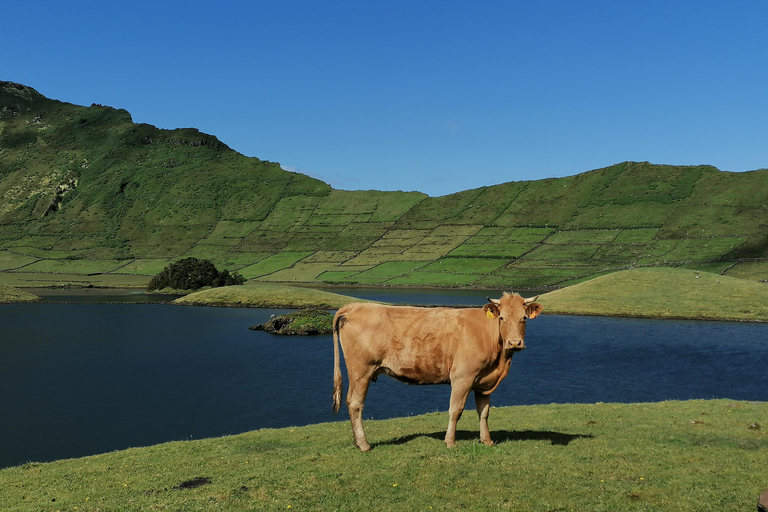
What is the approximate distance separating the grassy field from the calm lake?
7.17 m

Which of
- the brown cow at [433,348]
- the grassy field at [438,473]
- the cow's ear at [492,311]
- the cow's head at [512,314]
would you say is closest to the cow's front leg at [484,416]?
the brown cow at [433,348]

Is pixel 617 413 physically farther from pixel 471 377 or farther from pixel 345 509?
pixel 345 509

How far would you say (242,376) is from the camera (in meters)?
68.3

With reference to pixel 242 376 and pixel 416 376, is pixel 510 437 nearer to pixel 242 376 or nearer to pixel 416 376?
pixel 416 376

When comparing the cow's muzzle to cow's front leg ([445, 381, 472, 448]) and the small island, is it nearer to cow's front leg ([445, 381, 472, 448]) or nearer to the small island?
cow's front leg ([445, 381, 472, 448])

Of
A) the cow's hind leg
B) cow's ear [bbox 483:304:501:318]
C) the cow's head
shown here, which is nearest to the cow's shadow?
the cow's hind leg

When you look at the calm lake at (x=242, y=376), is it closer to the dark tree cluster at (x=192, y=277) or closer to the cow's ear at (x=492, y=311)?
the cow's ear at (x=492, y=311)

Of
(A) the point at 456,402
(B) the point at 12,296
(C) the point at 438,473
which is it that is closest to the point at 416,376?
(A) the point at 456,402

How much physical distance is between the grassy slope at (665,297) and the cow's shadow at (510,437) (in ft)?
332

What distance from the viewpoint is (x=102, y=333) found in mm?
103250

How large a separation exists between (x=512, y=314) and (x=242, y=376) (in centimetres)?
5249

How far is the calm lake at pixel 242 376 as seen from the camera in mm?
47875

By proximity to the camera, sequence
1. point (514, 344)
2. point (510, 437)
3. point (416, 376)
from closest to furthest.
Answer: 1. point (514, 344)
2. point (416, 376)
3. point (510, 437)

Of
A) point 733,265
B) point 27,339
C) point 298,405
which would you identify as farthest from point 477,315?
point 733,265
